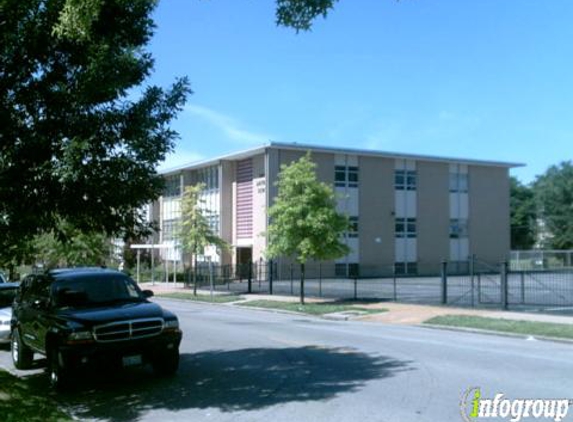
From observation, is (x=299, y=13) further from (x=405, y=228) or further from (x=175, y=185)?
(x=175, y=185)

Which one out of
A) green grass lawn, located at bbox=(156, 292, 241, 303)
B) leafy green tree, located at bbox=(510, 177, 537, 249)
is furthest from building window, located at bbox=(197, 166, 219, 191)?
leafy green tree, located at bbox=(510, 177, 537, 249)

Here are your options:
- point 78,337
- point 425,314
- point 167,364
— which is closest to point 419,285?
point 425,314

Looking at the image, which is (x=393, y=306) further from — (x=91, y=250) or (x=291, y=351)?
(x=91, y=250)

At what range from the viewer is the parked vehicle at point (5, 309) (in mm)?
14562

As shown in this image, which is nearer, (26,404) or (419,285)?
(26,404)

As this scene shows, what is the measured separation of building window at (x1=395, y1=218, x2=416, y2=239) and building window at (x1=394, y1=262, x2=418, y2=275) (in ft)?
6.49

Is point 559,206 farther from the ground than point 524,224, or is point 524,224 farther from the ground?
point 559,206

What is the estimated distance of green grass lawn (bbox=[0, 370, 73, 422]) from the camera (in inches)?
307

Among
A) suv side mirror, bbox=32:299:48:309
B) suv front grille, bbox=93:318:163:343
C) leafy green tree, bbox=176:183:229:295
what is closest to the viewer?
suv front grille, bbox=93:318:163:343

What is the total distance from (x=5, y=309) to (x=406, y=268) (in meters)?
38.0

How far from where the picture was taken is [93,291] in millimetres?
10844

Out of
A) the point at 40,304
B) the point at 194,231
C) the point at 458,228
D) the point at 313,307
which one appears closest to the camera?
the point at 40,304

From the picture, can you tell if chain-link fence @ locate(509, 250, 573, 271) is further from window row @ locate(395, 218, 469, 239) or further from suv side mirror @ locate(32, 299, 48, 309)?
suv side mirror @ locate(32, 299, 48, 309)

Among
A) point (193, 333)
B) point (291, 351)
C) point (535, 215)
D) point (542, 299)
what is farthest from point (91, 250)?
point (535, 215)
